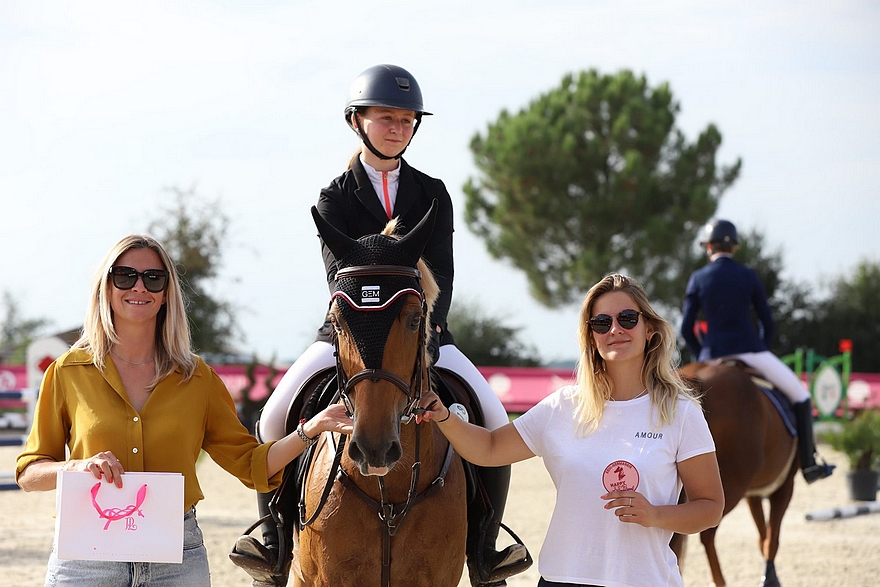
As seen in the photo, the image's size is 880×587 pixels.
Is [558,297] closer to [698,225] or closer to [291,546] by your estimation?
[698,225]

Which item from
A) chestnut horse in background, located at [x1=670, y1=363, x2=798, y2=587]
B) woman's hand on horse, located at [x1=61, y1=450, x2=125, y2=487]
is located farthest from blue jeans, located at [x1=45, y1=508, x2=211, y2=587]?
chestnut horse in background, located at [x1=670, y1=363, x2=798, y2=587]

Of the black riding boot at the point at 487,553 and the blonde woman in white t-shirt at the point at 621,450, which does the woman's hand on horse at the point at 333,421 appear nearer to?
the blonde woman in white t-shirt at the point at 621,450

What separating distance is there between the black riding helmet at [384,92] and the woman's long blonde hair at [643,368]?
1234mm

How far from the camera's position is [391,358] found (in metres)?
2.94

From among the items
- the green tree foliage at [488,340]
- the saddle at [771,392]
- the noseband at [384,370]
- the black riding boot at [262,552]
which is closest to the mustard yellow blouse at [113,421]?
the noseband at [384,370]

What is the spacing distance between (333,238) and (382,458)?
78 cm

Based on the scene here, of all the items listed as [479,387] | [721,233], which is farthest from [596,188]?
[479,387]

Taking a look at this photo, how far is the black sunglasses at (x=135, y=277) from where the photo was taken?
123 inches

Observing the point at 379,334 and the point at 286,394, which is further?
the point at 286,394

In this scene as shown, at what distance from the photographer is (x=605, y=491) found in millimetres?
3152

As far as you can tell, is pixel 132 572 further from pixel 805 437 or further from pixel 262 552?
pixel 805 437

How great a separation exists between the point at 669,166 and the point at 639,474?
31644 millimetres

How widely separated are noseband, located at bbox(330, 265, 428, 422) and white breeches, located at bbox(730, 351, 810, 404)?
5457 mm

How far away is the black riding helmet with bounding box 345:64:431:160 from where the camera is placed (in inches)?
160
